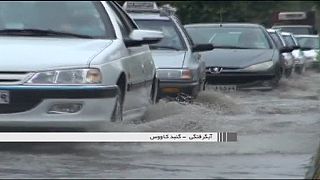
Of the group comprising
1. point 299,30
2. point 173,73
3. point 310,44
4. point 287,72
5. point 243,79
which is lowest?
point 299,30

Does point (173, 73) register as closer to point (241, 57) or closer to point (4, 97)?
point (241, 57)

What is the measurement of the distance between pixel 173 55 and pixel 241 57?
11.1 ft

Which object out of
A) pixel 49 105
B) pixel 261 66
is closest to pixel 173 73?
pixel 261 66

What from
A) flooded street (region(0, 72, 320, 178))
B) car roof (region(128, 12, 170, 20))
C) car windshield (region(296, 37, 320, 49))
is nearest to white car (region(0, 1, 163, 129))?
flooded street (region(0, 72, 320, 178))

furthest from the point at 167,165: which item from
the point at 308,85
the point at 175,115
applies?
the point at 308,85

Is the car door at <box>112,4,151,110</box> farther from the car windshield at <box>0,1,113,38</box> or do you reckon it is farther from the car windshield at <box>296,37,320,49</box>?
the car windshield at <box>296,37,320,49</box>

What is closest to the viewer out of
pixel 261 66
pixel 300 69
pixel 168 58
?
pixel 168 58

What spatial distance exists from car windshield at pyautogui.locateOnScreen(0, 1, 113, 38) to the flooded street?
3.24ft

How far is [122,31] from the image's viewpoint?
790 cm

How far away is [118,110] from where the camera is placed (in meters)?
7.25

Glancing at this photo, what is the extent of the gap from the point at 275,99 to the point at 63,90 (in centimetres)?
637

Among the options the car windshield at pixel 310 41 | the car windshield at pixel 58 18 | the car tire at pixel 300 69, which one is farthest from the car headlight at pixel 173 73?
the car windshield at pixel 310 41

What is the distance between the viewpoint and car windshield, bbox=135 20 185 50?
1162cm

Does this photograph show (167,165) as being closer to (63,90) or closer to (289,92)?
(63,90)
